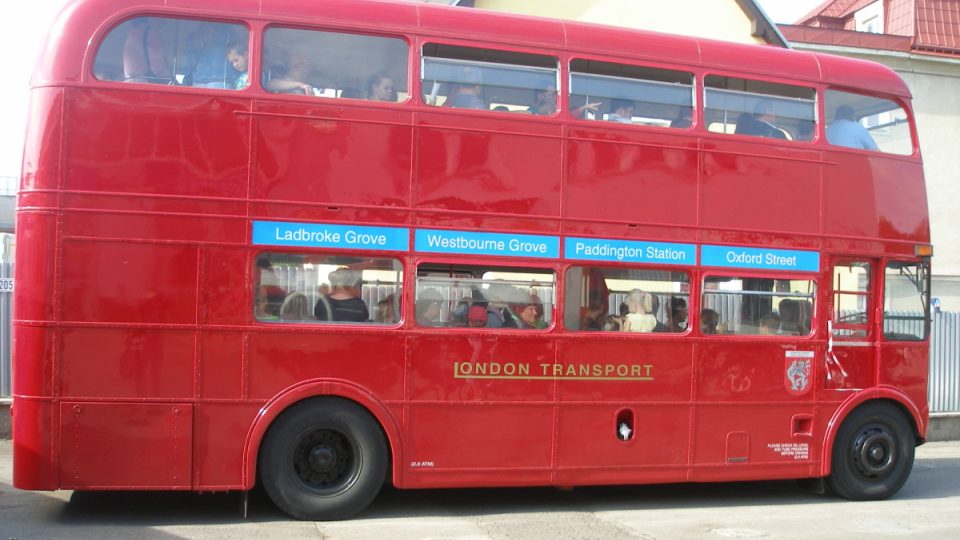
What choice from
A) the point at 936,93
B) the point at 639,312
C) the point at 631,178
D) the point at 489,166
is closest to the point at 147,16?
the point at 489,166

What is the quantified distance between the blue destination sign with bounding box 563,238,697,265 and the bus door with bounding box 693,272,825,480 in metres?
0.37

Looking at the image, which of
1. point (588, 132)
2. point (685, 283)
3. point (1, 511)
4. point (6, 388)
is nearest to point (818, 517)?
point (685, 283)

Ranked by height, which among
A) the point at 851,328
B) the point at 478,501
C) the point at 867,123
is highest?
the point at 867,123

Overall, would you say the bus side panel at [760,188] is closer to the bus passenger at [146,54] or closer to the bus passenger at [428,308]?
the bus passenger at [428,308]

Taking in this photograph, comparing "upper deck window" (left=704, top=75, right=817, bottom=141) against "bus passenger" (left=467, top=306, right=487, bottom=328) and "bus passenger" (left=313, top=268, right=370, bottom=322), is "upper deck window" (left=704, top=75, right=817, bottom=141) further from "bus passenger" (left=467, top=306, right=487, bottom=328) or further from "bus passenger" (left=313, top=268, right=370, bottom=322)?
"bus passenger" (left=313, top=268, right=370, bottom=322)

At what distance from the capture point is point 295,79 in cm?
778

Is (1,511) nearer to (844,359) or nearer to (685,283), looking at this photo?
(685,283)

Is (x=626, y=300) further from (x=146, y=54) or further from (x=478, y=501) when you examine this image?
(x=146, y=54)

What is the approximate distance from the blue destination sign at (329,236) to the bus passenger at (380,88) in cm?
109

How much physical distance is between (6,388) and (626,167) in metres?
7.79

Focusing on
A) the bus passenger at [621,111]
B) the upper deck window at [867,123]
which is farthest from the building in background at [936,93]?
the bus passenger at [621,111]

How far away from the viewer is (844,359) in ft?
30.5

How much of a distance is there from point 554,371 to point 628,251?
1256 mm

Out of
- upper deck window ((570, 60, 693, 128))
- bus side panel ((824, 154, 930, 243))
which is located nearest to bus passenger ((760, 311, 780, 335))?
bus side panel ((824, 154, 930, 243))
